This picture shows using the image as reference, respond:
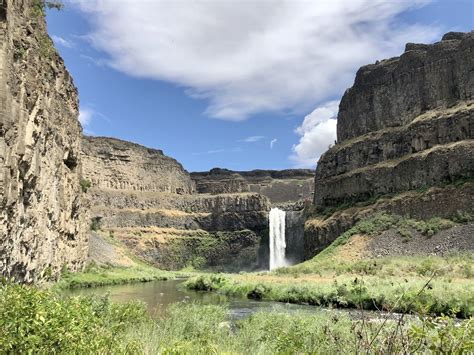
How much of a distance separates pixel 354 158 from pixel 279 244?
28.0 meters

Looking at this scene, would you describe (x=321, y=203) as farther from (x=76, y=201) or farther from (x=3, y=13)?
(x=3, y=13)

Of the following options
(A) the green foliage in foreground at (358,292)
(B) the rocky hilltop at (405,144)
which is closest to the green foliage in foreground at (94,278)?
(A) the green foliage in foreground at (358,292)

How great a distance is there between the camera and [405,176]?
66562 millimetres

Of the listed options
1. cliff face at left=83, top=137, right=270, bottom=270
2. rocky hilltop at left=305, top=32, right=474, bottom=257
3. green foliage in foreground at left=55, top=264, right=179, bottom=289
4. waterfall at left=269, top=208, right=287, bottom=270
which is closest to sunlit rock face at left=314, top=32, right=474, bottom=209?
rocky hilltop at left=305, top=32, right=474, bottom=257

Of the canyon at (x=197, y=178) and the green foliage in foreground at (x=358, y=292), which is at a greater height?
the canyon at (x=197, y=178)

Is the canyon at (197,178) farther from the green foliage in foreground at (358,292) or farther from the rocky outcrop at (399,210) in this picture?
the green foliage in foreground at (358,292)

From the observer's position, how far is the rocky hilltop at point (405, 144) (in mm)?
60281

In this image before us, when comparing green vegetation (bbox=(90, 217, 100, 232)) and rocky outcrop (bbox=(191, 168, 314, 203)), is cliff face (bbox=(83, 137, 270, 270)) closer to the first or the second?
green vegetation (bbox=(90, 217, 100, 232))

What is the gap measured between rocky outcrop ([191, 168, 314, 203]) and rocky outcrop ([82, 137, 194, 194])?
12.5m

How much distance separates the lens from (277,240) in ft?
330

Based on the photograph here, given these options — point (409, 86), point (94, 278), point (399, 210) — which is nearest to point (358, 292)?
point (94, 278)

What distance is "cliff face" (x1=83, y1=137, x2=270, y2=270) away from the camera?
11212 cm

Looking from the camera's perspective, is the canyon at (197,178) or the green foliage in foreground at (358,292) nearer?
the green foliage in foreground at (358,292)

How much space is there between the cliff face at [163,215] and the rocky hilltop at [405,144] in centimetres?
3549
